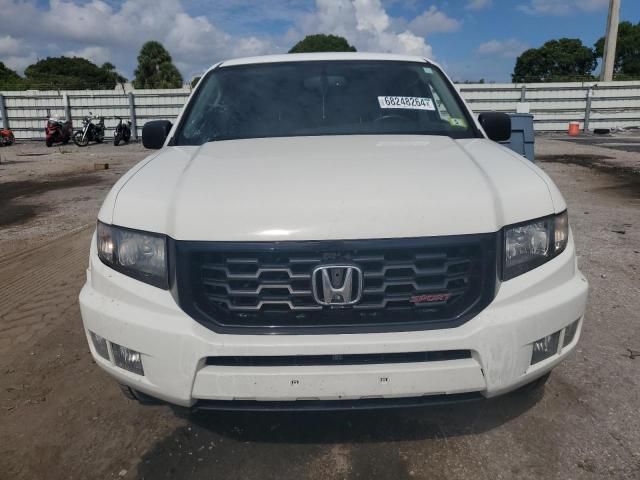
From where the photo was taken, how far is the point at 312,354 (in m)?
1.72

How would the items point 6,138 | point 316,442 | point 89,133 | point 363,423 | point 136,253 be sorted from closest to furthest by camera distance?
point 136,253, point 316,442, point 363,423, point 89,133, point 6,138

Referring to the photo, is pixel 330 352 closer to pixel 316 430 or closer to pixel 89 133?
pixel 316 430

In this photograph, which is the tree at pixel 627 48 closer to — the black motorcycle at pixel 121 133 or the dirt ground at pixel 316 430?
the black motorcycle at pixel 121 133

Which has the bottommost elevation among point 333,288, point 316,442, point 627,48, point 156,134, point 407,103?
point 316,442

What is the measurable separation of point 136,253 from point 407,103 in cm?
183

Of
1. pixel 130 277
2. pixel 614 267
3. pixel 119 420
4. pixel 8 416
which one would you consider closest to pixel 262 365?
pixel 130 277

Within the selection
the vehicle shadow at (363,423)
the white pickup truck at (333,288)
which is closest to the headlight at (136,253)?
the white pickup truck at (333,288)

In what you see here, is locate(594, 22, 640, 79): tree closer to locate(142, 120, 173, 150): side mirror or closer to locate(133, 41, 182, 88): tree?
locate(133, 41, 182, 88): tree

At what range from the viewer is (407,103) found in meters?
2.99

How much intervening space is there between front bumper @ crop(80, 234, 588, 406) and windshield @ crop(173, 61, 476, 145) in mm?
1278

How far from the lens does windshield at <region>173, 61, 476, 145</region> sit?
2.87 metres

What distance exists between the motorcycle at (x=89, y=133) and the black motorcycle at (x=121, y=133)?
827 millimetres

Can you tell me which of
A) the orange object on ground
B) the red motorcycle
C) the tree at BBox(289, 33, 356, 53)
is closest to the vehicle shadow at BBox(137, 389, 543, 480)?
the red motorcycle

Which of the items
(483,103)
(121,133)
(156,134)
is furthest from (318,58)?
(483,103)
